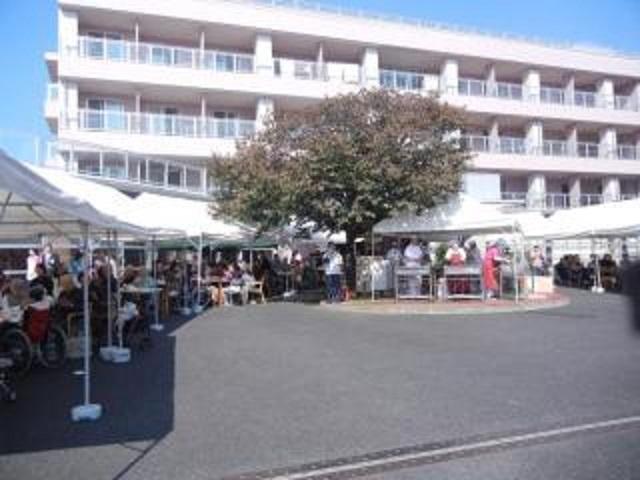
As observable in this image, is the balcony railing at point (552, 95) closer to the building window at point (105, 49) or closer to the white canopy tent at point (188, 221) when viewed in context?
the building window at point (105, 49)

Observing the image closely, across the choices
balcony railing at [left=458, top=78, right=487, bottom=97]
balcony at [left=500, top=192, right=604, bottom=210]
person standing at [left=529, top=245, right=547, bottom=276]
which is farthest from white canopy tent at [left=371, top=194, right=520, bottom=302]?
balcony railing at [left=458, top=78, right=487, bottom=97]

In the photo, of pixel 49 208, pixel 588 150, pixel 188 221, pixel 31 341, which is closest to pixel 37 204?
pixel 49 208

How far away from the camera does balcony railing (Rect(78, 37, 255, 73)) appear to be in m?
32.7

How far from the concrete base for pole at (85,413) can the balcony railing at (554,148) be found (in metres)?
39.8

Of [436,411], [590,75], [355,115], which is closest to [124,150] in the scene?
[355,115]

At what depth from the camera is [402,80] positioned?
40.4 metres

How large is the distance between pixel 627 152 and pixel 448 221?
32.2m

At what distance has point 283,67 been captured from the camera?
121 feet

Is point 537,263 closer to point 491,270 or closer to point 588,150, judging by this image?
point 491,270

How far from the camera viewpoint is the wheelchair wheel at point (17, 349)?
9586mm

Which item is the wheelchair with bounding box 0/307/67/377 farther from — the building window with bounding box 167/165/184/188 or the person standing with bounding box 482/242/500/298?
the building window with bounding box 167/165/184/188

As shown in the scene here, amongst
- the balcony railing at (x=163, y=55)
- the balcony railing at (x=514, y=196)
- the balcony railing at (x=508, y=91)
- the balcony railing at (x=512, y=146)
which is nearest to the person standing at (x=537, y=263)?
the balcony railing at (x=514, y=196)

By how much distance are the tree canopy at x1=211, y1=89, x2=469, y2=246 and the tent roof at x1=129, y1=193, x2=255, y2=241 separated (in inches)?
42.2

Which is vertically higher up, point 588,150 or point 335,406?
point 588,150
